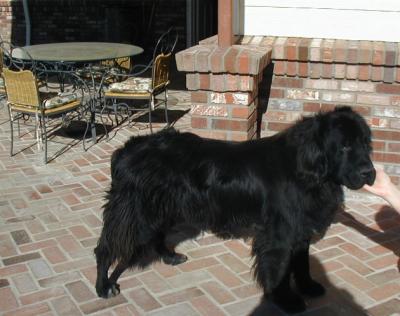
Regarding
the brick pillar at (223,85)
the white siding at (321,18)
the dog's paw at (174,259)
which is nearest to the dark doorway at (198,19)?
the white siding at (321,18)

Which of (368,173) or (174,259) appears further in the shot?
(174,259)

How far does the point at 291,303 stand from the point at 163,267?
92 centimetres

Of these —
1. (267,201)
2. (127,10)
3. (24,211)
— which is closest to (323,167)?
(267,201)

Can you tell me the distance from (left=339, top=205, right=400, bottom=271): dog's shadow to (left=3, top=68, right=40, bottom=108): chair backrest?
3.26 metres

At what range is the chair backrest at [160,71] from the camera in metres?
6.14

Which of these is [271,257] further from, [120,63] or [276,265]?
[120,63]

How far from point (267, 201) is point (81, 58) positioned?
12.8 feet

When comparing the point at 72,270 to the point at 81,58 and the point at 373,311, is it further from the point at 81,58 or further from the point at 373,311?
the point at 81,58

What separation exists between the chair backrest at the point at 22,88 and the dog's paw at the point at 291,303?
3528 mm

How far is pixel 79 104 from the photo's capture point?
614 centimetres

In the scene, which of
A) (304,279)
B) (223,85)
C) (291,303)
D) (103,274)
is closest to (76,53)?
(223,85)

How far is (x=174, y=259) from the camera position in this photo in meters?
3.66

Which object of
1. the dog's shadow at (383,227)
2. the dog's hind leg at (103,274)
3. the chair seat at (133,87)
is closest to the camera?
the dog's hind leg at (103,274)

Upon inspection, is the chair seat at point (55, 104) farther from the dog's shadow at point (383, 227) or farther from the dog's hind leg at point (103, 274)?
the dog's shadow at point (383, 227)
